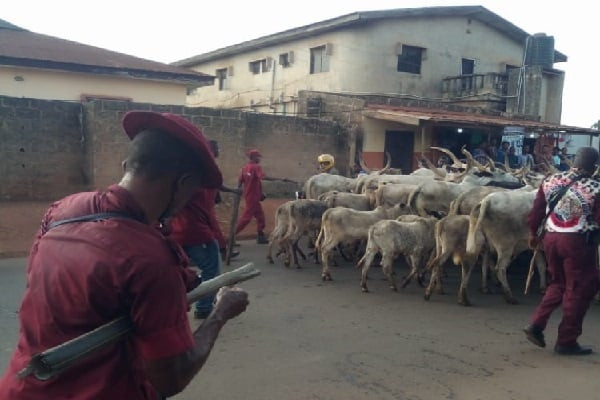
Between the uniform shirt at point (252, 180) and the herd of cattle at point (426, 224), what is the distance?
3.97 ft

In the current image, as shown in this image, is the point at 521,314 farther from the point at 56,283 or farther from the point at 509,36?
the point at 509,36

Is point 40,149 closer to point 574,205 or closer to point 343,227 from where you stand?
point 343,227

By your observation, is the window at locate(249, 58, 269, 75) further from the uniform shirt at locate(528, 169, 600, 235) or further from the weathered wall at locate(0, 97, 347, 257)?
the uniform shirt at locate(528, 169, 600, 235)

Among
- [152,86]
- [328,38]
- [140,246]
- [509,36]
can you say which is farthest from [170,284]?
[509,36]

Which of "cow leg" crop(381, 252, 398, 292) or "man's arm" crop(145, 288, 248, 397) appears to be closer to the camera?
"man's arm" crop(145, 288, 248, 397)

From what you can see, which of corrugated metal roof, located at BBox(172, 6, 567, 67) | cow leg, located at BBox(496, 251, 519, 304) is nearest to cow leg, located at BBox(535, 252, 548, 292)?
cow leg, located at BBox(496, 251, 519, 304)

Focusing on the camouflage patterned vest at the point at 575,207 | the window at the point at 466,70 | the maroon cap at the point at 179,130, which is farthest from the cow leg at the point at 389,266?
the window at the point at 466,70

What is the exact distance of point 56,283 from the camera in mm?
1816

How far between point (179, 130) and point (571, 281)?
14.8ft

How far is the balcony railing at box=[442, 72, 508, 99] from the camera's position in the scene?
22766 millimetres

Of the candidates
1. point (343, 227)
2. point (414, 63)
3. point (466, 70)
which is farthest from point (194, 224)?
point (466, 70)

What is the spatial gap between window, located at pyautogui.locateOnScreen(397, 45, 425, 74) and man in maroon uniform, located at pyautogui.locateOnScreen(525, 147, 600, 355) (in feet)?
59.5

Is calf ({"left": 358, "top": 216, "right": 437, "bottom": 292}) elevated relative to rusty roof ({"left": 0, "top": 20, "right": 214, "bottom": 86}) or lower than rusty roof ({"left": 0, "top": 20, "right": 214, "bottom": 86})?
lower

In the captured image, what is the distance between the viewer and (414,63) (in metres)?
23.6
